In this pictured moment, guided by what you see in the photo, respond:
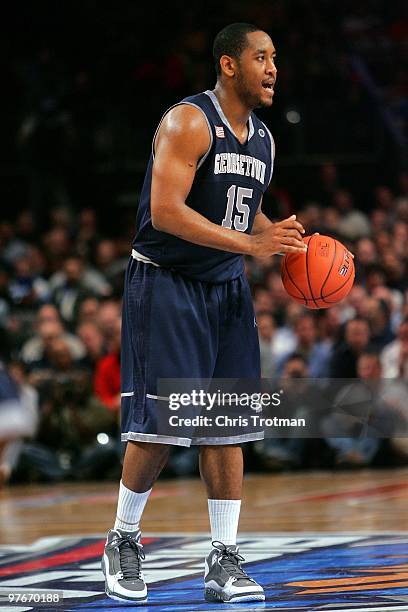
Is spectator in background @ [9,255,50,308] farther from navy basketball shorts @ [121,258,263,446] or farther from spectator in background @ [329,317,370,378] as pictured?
navy basketball shorts @ [121,258,263,446]

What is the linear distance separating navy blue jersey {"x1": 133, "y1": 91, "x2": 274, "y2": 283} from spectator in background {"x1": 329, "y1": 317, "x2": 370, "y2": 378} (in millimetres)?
5199

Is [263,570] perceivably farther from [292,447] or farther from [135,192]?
[135,192]

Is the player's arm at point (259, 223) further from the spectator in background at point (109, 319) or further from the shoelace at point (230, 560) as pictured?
the spectator in background at point (109, 319)

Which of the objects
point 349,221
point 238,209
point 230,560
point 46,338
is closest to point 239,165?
point 238,209

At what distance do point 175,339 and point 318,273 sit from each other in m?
0.58

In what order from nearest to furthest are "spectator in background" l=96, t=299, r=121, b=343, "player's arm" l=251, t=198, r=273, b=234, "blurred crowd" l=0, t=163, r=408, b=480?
"player's arm" l=251, t=198, r=273, b=234 → "blurred crowd" l=0, t=163, r=408, b=480 → "spectator in background" l=96, t=299, r=121, b=343

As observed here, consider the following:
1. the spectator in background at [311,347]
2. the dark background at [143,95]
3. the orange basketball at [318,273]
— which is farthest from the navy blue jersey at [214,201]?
the dark background at [143,95]

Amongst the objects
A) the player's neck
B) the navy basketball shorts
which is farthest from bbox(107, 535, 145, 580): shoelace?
the player's neck

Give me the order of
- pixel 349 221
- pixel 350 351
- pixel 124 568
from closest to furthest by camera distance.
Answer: pixel 124 568 → pixel 350 351 → pixel 349 221

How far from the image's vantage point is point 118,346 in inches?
394

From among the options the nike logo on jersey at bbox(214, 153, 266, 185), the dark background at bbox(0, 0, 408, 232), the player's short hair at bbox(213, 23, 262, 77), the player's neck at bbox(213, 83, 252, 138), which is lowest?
the nike logo on jersey at bbox(214, 153, 266, 185)

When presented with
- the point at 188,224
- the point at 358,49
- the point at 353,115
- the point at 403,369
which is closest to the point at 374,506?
the point at 403,369

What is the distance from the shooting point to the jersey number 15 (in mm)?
4293

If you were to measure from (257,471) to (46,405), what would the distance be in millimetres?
1839
